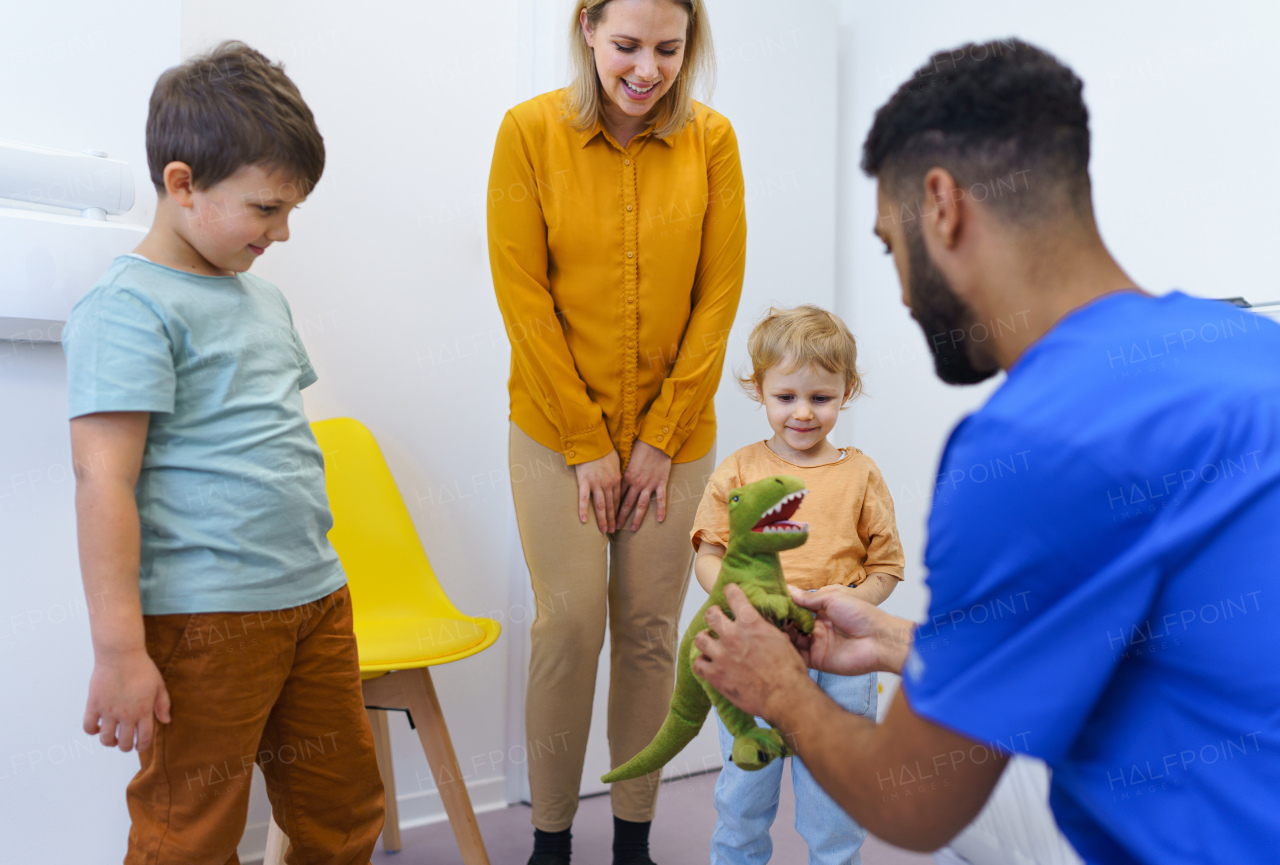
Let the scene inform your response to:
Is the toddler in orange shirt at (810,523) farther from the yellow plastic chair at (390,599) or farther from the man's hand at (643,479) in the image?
the yellow plastic chair at (390,599)

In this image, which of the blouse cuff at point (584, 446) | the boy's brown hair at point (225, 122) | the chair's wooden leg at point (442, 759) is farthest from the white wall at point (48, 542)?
the blouse cuff at point (584, 446)

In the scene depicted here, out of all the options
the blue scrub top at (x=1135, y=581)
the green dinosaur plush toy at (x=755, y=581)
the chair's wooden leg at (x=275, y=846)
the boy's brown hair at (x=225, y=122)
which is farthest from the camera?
the chair's wooden leg at (x=275, y=846)

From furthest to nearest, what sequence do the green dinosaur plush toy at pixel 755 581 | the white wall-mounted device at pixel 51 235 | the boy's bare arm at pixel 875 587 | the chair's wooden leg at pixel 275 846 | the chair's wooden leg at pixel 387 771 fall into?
the chair's wooden leg at pixel 387 771
the chair's wooden leg at pixel 275 846
the boy's bare arm at pixel 875 587
the white wall-mounted device at pixel 51 235
the green dinosaur plush toy at pixel 755 581

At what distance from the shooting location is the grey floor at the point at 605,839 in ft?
6.11

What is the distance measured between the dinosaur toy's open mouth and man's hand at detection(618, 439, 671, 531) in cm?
62

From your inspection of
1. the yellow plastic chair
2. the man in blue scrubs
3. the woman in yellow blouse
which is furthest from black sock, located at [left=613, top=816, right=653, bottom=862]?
the man in blue scrubs

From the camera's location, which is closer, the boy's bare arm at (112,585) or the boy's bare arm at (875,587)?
the boy's bare arm at (112,585)

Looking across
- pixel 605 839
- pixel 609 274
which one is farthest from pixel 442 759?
pixel 609 274

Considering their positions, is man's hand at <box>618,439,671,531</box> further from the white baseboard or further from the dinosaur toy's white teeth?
the white baseboard

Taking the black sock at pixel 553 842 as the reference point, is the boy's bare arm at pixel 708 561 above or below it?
above

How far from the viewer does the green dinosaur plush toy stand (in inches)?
38.9

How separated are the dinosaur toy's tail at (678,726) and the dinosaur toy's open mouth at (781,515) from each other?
205 mm

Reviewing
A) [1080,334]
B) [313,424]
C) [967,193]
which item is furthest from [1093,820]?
[313,424]

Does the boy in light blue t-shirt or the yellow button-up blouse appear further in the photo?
the yellow button-up blouse
